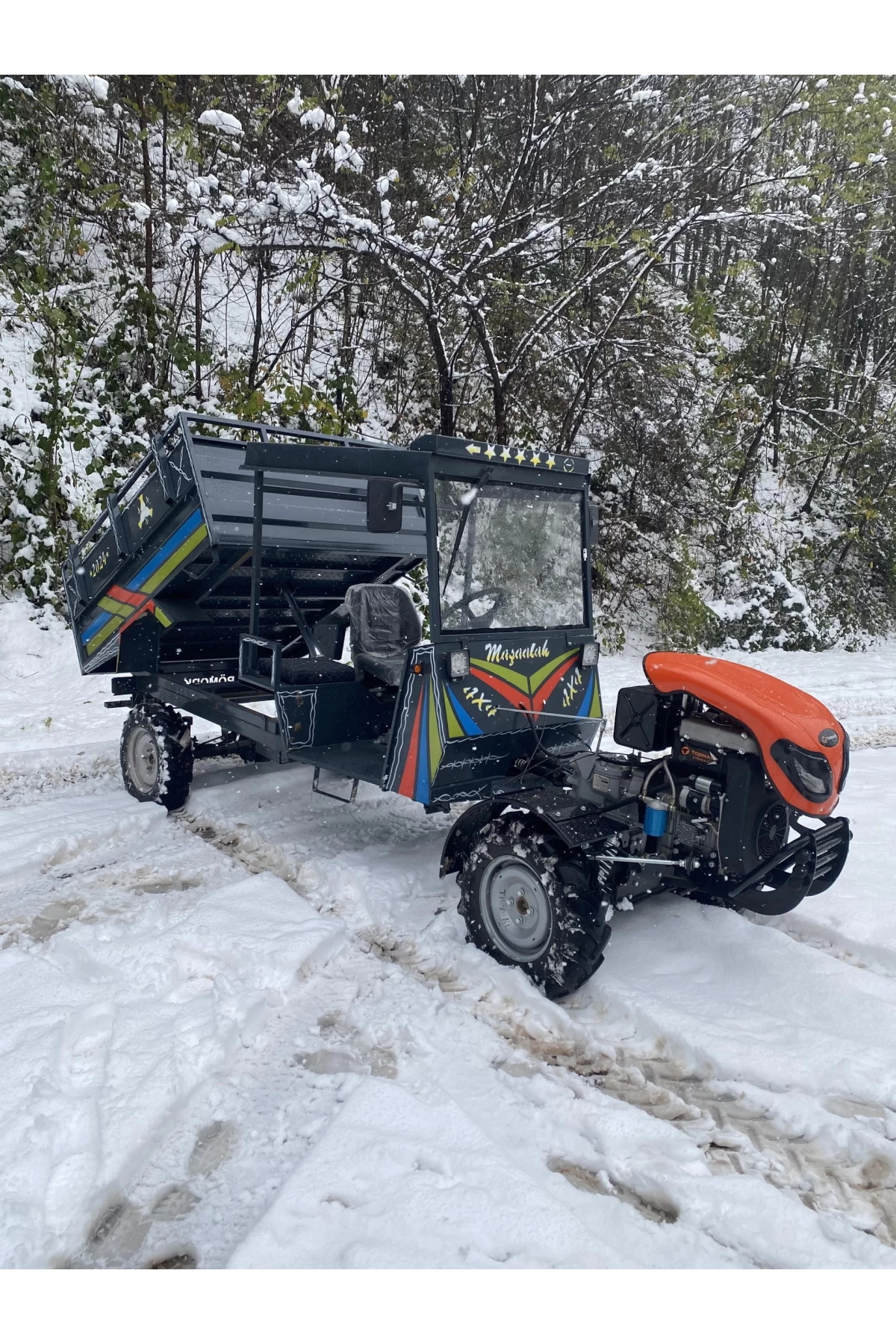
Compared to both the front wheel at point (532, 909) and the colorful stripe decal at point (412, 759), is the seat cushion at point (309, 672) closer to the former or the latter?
the colorful stripe decal at point (412, 759)

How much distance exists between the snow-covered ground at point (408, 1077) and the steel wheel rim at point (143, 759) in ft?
3.02

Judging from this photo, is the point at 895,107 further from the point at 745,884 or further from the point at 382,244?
the point at 745,884

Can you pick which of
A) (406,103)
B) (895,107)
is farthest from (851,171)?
(406,103)

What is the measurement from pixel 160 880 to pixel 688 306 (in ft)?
34.4

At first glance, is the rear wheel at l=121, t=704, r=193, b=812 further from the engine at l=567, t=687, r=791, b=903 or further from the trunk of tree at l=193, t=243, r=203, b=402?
the trunk of tree at l=193, t=243, r=203, b=402

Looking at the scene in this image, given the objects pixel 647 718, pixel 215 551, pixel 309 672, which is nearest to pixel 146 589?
pixel 215 551

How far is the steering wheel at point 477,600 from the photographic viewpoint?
165 inches

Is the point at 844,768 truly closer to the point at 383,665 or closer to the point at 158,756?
the point at 383,665

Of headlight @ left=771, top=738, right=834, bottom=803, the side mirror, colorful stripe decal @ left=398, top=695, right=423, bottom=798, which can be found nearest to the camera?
headlight @ left=771, top=738, right=834, bottom=803

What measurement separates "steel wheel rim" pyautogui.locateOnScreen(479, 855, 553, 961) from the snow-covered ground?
0.47 feet

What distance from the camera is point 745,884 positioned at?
3346mm

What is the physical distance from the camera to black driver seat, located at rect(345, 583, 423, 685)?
16.9 ft

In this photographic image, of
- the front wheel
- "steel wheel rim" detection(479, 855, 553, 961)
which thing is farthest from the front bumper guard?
"steel wheel rim" detection(479, 855, 553, 961)

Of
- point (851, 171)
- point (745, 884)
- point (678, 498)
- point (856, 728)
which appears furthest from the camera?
point (678, 498)
